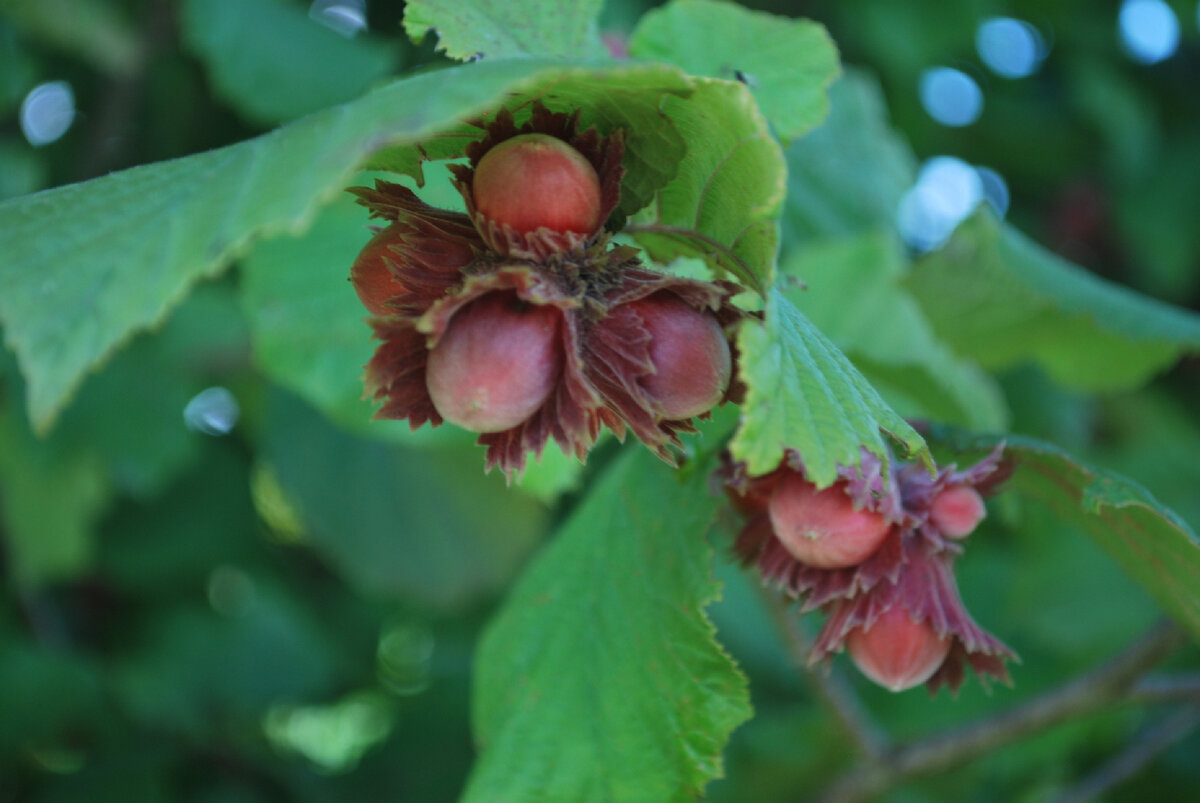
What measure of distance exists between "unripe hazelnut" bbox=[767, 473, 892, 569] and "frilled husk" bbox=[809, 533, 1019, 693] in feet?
0.11

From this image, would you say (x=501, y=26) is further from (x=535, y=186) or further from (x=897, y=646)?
(x=897, y=646)

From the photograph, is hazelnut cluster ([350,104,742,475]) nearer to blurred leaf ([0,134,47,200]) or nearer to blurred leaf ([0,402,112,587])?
blurred leaf ([0,134,47,200])

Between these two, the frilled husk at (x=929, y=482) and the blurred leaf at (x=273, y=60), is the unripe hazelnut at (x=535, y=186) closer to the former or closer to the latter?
the frilled husk at (x=929, y=482)

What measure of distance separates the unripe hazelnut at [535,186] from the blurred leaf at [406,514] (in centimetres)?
189

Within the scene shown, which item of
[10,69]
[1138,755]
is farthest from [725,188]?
[10,69]

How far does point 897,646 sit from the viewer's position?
0.79 m

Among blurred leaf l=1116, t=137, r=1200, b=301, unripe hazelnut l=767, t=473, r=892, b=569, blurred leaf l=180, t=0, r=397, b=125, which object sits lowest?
blurred leaf l=180, t=0, r=397, b=125

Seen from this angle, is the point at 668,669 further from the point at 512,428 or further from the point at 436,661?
the point at 436,661

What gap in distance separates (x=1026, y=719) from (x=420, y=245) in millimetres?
1119

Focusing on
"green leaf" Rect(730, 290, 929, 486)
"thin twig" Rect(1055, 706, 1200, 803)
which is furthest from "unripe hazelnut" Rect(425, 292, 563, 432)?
"thin twig" Rect(1055, 706, 1200, 803)

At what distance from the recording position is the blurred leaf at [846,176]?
1870 mm

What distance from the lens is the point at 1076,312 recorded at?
139cm

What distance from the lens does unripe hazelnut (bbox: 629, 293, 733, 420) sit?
2.15 feet

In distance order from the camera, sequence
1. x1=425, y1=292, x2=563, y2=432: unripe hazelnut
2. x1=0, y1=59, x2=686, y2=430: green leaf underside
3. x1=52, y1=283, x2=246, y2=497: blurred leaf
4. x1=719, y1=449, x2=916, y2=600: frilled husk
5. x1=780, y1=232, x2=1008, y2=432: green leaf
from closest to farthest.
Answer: x1=0, y1=59, x2=686, y2=430: green leaf underside
x1=425, y1=292, x2=563, y2=432: unripe hazelnut
x1=719, y1=449, x2=916, y2=600: frilled husk
x1=780, y1=232, x2=1008, y2=432: green leaf
x1=52, y1=283, x2=246, y2=497: blurred leaf
